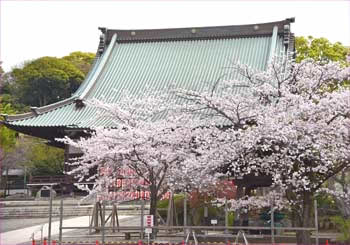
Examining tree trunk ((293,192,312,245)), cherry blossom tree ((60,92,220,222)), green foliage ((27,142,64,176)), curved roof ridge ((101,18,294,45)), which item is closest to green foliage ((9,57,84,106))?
green foliage ((27,142,64,176))

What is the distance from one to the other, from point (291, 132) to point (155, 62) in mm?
15974

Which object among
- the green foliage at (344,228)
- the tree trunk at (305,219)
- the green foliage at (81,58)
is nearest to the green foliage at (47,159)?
the green foliage at (81,58)

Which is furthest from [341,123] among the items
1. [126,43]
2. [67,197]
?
[126,43]

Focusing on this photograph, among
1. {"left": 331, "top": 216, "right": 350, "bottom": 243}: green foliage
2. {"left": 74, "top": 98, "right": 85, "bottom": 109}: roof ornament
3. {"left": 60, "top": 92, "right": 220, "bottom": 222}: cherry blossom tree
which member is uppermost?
{"left": 74, "top": 98, "right": 85, "bottom": 109}: roof ornament

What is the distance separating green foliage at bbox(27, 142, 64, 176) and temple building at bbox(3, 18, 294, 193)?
1311 centimetres

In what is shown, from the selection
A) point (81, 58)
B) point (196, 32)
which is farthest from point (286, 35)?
point (81, 58)

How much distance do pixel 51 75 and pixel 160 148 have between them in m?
43.6

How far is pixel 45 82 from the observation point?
54.1 metres

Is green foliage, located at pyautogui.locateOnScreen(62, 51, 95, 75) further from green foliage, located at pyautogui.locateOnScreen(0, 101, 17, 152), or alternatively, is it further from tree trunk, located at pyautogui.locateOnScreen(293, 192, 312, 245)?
tree trunk, located at pyautogui.locateOnScreen(293, 192, 312, 245)

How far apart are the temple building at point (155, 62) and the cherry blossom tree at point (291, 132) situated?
30.1ft

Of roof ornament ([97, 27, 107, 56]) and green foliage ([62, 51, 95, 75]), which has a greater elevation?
green foliage ([62, 51, 95, 75])

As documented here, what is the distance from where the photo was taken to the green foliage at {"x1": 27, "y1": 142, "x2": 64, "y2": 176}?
37156 mm

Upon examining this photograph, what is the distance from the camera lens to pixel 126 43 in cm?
2786

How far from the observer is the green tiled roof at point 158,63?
21.5m
